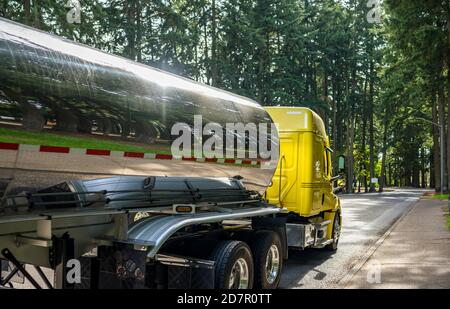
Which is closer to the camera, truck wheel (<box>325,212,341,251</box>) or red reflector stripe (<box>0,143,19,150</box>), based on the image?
red reflector stripe (<box>0,143,19,150</box>)

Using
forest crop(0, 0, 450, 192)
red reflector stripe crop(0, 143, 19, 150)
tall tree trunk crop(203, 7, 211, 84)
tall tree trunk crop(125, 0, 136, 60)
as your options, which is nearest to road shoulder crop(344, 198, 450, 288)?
red reflector stripe crop(0, 143, 19, 150)

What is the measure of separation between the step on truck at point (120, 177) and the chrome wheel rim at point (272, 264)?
2 cm

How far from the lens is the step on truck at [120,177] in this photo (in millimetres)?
3811

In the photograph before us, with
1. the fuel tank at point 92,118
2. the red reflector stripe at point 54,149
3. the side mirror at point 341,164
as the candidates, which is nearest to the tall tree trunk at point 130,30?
the side mirror at point 341,164

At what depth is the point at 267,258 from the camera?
6.44m

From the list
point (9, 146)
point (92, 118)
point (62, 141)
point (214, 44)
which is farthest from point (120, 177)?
point (214, 44)

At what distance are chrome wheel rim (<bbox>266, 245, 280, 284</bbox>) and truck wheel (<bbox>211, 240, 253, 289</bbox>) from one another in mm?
790

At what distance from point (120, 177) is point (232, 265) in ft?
5.42

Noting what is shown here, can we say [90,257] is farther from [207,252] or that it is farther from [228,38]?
[228,38]

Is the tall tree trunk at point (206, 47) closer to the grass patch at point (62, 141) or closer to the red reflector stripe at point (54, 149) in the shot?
the grass patch at point (62, 141)

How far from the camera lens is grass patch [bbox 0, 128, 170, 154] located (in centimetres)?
359

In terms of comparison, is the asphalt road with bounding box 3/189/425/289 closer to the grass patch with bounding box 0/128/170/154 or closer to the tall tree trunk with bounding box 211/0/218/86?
the grass patch with bounding box 0/128/170/154

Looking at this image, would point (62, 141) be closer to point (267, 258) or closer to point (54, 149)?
point (54, 149)
